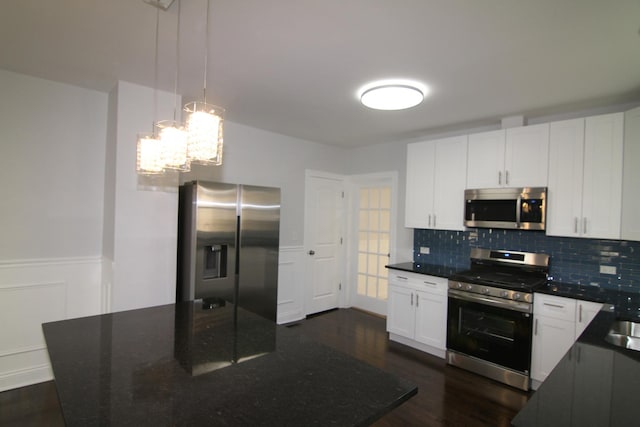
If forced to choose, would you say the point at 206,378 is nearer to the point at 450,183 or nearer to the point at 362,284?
the point at 450,183

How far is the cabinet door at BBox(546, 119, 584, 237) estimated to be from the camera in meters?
2.79

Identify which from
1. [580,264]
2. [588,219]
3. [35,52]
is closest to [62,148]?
[35,52]

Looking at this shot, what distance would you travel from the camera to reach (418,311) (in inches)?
139

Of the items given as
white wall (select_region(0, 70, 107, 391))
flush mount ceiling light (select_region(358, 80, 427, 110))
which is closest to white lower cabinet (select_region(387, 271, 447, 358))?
flush mount ceiling light (select_region(358, 80, 427, 110))

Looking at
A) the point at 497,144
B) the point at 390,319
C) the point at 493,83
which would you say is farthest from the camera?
the point at 390,319

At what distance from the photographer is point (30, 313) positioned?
105 inches

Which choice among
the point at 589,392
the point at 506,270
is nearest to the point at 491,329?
the point at 506,270

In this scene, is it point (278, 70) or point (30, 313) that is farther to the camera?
point (30, 313)

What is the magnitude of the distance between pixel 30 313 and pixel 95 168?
1.30m

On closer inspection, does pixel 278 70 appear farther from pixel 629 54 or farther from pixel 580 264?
pixel 580 264

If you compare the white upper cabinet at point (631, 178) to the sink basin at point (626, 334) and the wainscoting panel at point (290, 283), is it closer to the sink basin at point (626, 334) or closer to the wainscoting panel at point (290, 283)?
the sink basin at point (626, 334)

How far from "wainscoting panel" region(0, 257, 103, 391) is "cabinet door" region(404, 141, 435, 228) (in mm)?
3356

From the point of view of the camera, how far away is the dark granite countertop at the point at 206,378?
3.21ft

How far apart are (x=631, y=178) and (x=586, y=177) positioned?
28cm
